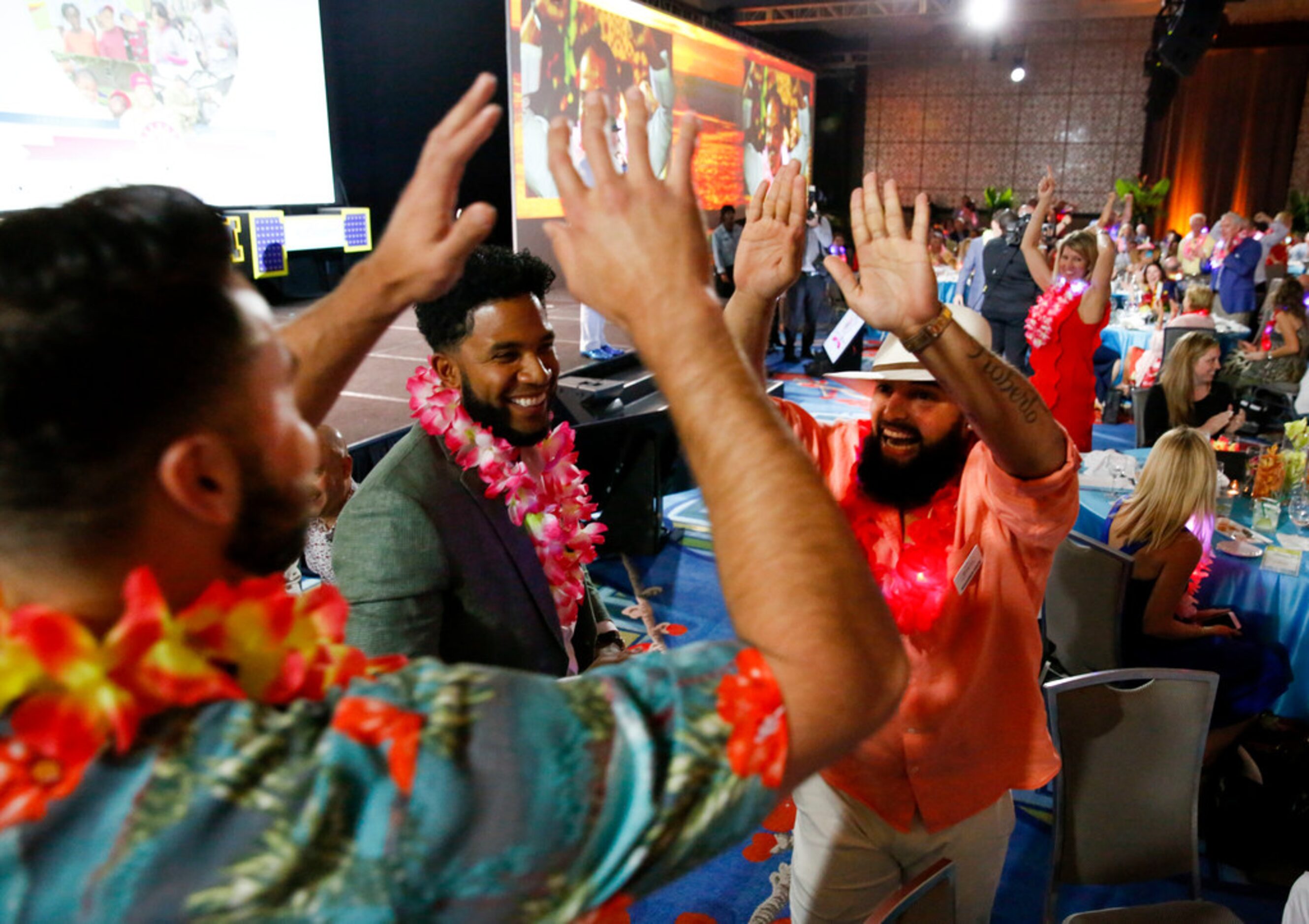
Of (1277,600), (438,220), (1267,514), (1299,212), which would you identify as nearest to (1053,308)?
(1267,514)

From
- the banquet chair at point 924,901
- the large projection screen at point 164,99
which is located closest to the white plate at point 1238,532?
the banquet chair at point 924,901

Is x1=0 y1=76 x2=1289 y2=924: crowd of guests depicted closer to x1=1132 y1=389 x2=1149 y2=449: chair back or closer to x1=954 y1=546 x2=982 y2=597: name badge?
x1=954 y1=546 x2=982 y2=597: name badge

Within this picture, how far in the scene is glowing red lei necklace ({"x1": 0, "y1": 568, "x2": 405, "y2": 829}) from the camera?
0.54m

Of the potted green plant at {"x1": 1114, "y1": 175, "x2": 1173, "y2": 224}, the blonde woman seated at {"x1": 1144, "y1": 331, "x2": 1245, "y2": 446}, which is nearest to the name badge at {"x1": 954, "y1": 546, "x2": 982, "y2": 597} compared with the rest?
the blonde woman seated at {"x1": 1144, "y1": 331, "x2": 1245, "y2": 446}

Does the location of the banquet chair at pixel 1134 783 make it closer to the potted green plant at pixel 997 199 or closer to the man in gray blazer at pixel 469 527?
the man in gray blazer at pixel 469 527

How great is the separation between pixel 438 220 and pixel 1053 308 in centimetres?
504

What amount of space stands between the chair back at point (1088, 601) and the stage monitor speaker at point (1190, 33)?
9528 mm

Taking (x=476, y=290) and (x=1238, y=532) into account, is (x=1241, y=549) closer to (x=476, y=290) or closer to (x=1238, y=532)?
(x=1238, y=532)

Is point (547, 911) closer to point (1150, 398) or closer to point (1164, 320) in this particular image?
point (1150, 398)

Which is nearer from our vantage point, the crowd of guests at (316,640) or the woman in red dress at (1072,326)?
the crowd of guests at (316,640)

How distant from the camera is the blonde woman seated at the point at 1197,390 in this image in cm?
452

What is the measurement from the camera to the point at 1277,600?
3137mm

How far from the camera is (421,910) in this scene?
0.57 meters

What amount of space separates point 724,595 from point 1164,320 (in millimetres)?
8550
